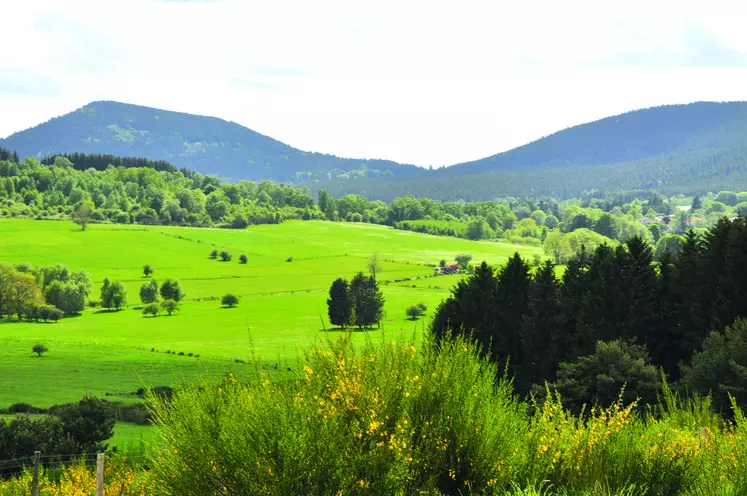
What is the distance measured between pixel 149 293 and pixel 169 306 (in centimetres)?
1059

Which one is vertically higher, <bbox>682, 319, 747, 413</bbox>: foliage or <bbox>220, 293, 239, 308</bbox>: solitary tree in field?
<bbox>682, 319, 747, 413</bbox>: foliage

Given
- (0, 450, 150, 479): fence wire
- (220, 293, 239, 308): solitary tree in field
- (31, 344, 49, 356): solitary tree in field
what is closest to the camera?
(0, 450, 150, 479): fence wire

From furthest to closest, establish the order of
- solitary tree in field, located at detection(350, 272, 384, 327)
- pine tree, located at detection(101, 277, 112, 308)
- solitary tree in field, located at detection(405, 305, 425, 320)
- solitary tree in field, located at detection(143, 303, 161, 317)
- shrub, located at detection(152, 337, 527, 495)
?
pine tree, located at detection(101, 277, 112, 308) → solitary tree in field, located at detection(143, 303, 161, 317) → solitary tree in field, located at detection(405, 305, 425, 320) → solitary tree in field, located at detection(350, 272, 384, 327) → shrub, located at detection(152, 337, 527, 495)

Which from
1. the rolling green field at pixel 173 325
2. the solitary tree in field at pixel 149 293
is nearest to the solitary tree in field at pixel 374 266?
the rolling green field at pixel 173 325

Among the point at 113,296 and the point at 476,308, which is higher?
the point at 476,308

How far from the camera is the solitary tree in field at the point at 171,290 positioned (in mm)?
159250

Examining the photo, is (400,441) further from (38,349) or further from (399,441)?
(38,349)

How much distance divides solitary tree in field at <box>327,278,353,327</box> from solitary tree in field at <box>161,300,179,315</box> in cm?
2853

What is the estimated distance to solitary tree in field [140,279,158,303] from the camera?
158 metres

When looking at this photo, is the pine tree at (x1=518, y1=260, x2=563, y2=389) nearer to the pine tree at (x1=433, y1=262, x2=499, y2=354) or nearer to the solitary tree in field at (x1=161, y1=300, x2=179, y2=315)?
the pine tree at (x1=433, y1=262, x2=499, y2=354)

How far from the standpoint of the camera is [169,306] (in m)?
150

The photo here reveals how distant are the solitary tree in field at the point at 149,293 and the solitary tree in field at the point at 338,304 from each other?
36.8 metres

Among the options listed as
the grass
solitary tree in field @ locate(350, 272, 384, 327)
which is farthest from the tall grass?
solitary tree in field @ locate(350, 272, 384, 327)

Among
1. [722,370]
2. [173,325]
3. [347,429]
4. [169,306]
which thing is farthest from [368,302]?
[347,429]
